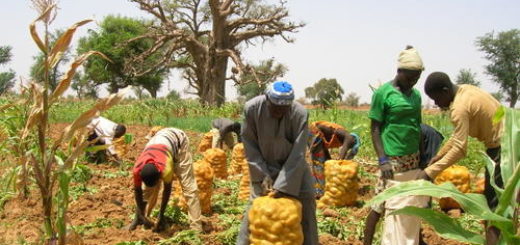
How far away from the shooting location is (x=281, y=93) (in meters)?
3.19

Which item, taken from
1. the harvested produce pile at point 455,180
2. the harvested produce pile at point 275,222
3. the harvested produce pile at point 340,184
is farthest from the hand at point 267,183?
the harvested produce pile at point 455,180

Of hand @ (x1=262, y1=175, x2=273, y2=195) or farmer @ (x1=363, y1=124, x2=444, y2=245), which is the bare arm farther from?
hand @ (x1=262, y1=175, x2=273, y2=195)

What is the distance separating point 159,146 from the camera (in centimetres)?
460

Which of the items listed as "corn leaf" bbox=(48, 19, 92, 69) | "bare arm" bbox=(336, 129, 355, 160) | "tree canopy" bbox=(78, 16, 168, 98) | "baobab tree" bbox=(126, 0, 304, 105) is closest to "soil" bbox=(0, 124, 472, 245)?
"bare arm" bbox=(336, 129, 355, 160)

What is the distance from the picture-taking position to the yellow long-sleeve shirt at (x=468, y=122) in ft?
10.7

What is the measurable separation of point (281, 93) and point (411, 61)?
112 cm

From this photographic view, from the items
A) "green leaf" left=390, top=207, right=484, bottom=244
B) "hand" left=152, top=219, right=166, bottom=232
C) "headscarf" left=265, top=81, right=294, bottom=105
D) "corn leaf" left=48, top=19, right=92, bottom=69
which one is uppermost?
"corn leaf" left=48, top=19, right=92, bottom=69

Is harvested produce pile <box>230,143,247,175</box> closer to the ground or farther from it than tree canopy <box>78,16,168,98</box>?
closer to the ground

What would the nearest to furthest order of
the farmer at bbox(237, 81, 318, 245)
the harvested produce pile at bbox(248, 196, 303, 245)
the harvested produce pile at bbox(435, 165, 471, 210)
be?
the harvested produce pile at bbox(248, 196, 303, 245)
the farmer at bbox(237, 81, 318, 245)
the harvested produce pile at bbox(435, 165, 471, 210)

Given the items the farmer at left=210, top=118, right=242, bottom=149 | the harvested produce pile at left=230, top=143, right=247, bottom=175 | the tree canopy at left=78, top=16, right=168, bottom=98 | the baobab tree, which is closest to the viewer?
the harvested produce pile at left=230, top=143, right=247, bottom=175

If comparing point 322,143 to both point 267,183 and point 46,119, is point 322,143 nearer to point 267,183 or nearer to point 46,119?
point 267,183

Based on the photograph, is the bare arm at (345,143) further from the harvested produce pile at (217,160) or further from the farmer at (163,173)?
the farmer at (163,173)

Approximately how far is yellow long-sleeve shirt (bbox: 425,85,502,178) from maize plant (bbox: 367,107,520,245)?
3.67ft

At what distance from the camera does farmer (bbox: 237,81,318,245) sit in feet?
10.9
